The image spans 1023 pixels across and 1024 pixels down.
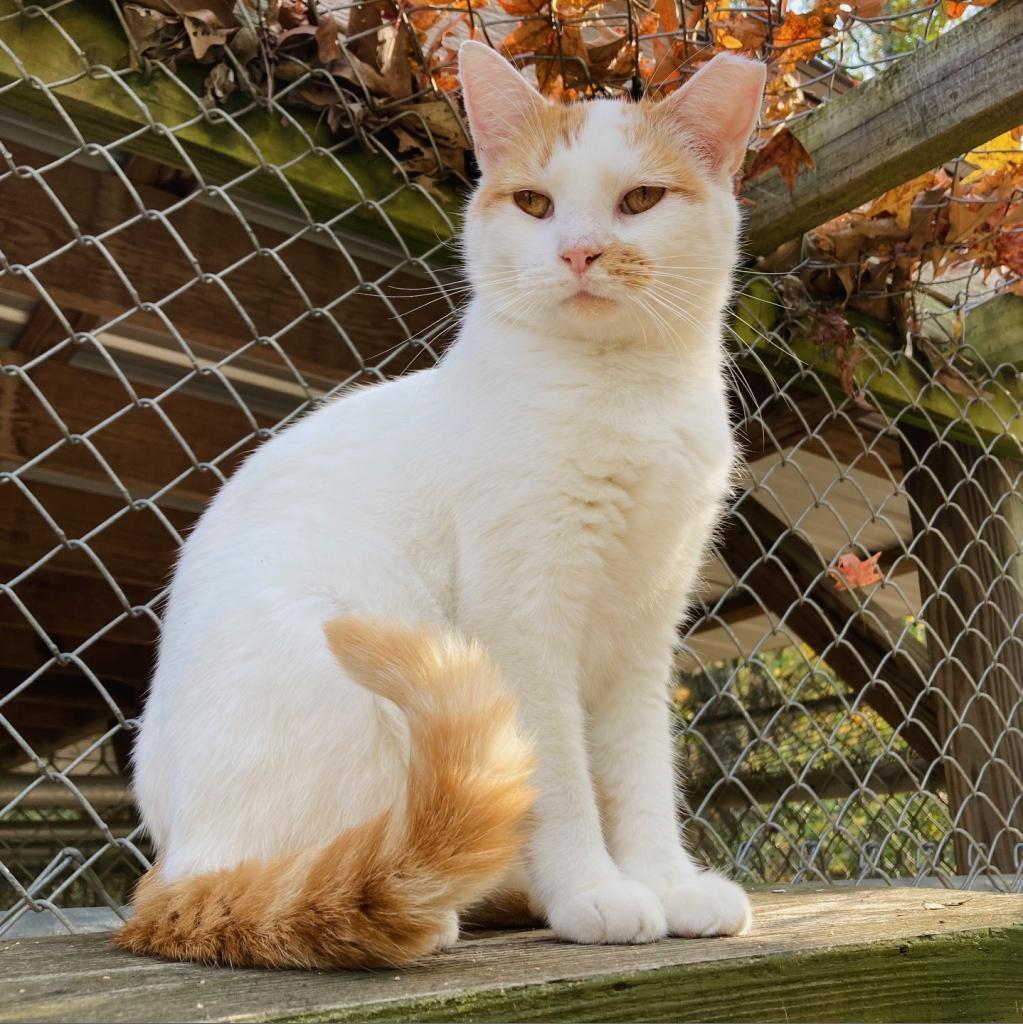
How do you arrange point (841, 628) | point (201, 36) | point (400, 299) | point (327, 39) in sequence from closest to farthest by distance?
point (201, 36) < point (327, 39) < point (400, 299) < point (841, 628)

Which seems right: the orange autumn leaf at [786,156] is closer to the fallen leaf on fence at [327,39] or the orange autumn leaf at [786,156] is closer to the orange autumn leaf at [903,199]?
the orange autumn leaf at [903,199]

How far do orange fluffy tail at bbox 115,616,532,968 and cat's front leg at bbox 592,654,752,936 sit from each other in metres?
0.37

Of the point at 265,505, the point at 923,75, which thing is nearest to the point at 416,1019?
the point at 265,505

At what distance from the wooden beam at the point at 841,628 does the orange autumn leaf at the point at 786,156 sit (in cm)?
108

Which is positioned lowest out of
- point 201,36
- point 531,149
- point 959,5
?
point 531,149

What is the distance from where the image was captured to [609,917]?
1.10 meters

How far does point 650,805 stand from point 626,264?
0.70 m

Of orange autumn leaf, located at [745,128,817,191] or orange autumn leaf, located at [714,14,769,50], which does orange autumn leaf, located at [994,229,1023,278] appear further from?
orange autumn leaf, located at [714,14,769,50]

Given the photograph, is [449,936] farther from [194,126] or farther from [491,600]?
[194,126]

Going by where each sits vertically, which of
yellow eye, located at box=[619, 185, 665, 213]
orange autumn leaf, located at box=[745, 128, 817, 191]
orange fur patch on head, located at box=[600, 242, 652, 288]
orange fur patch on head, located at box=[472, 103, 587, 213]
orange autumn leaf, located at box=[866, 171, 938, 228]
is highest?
orange autumn leaf, located at box=[866, 171, 938, 228]

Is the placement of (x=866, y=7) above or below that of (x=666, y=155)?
above

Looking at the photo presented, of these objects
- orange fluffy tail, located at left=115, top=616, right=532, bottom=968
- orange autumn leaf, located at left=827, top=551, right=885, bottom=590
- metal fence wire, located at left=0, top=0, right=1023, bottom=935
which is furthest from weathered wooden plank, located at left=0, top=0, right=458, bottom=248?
orange autumn leaf, located at left=827, top=551, right=885, bottom=590

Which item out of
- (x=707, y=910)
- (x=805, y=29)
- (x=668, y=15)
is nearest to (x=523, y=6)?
(x=668, y=15)

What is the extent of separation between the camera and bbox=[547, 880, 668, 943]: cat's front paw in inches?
43.3
